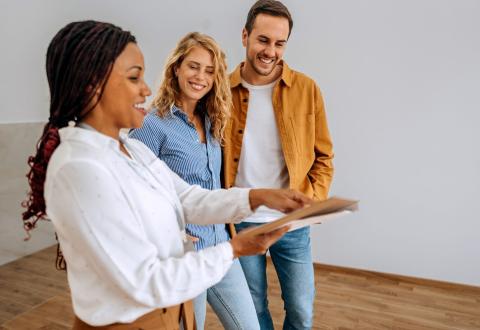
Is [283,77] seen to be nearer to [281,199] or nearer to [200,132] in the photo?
[200,132]

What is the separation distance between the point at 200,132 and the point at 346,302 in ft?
5.49

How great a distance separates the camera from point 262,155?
1.58m

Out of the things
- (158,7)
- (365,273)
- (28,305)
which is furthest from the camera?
(158,7)

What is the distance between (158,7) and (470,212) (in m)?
2.79

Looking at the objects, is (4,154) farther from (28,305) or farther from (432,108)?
(432,108)

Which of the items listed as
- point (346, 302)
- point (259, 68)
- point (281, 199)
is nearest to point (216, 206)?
point (281, 199)

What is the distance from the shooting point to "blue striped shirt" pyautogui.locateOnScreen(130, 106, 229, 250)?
4.40 feet

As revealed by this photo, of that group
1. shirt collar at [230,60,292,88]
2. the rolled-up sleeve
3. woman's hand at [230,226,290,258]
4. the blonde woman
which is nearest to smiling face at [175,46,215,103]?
the blonde woman

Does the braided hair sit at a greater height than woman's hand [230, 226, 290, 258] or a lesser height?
greater

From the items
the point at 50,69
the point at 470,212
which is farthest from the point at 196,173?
the point at 470,212

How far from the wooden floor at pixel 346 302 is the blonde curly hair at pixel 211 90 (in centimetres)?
133

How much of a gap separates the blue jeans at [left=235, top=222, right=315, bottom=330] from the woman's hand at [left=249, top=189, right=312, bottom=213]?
528 mm

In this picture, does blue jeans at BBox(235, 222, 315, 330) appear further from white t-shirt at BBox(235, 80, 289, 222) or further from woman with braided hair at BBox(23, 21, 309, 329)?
woman with braided hair at BBox(23, 21, 309, 329)

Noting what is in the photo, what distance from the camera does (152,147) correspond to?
1.34 metres
